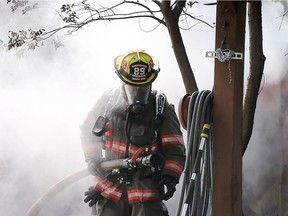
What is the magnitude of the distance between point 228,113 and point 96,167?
1319 mm

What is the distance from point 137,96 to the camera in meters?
4.95

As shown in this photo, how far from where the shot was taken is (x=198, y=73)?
25.8ft

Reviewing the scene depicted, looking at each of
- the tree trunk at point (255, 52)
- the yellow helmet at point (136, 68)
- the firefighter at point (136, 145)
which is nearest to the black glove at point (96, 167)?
the firefighter at point (136, 145)

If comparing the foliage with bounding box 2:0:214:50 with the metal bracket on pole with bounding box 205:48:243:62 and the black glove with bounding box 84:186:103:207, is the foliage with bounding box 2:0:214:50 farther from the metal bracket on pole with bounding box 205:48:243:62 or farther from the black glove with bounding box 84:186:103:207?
the metal bracket on pole with bounding box 205:48:243:62

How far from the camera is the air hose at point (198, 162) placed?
4145 mm

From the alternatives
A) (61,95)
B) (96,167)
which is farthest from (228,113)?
(61,95)

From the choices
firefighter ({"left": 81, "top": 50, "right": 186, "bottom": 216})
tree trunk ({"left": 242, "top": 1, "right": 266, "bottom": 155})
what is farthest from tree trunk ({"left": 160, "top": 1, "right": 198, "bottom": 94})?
firefighter ({"left": 81, "top": 50, "right": 186, "bottom": 216})

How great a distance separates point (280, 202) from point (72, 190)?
2.48 m

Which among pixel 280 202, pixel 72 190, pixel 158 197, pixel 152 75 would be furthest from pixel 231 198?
pixel 72 190

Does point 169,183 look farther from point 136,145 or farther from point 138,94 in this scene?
point 138,94

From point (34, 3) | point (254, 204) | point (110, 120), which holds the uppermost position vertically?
point (34, 3)

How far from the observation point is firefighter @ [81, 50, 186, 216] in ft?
16.2

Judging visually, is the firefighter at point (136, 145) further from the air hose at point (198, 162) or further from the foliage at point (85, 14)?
the foliage at point (85, 14)

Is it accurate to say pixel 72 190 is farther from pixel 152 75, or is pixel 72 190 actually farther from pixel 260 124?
pixel 152 75
